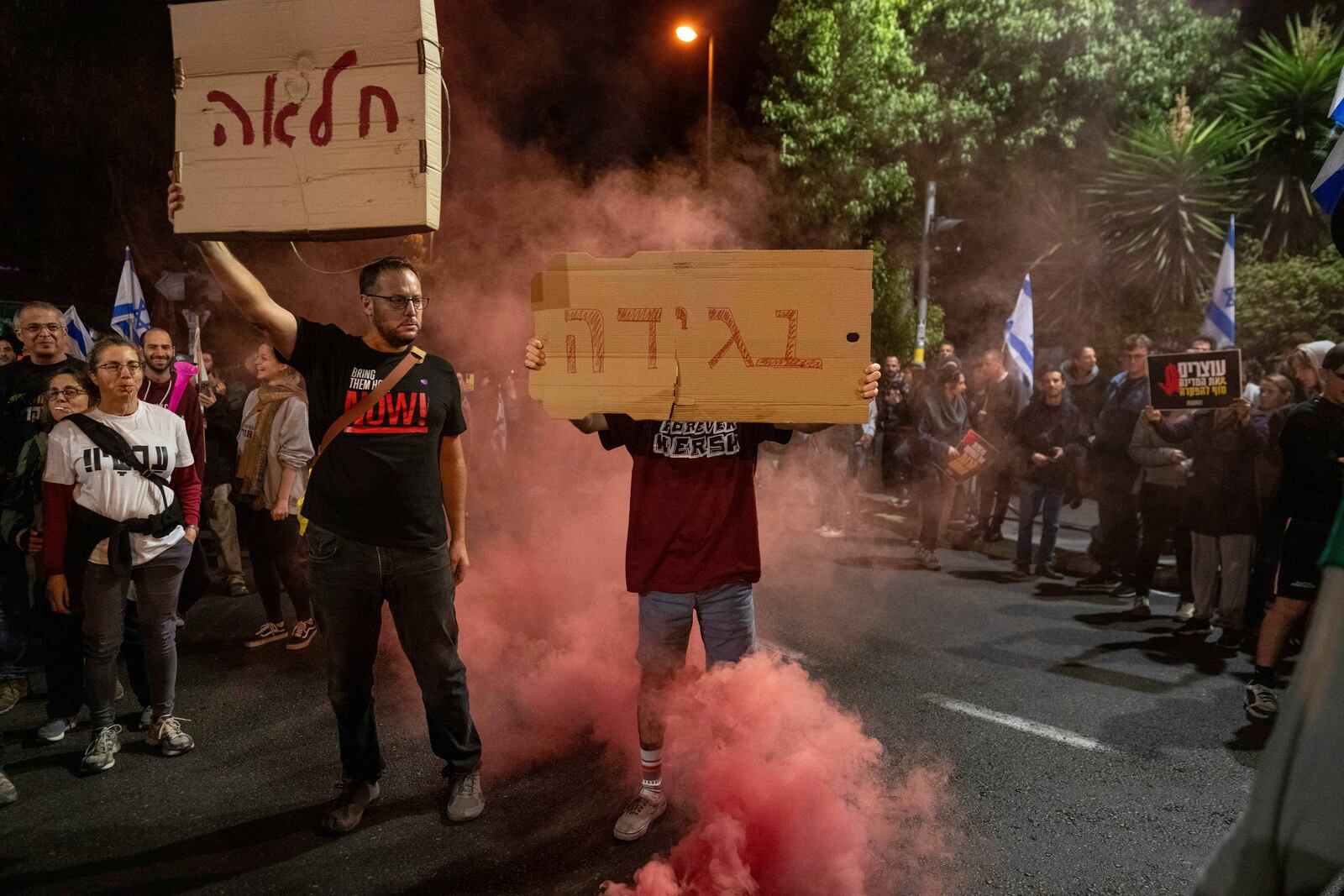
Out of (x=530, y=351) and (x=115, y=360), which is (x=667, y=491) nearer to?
(x=530, y=351)

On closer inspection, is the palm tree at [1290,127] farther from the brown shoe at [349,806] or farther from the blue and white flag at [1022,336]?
the brown shoe at [349,806]

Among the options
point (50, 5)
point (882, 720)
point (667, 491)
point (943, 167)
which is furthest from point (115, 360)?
point (943, 167)

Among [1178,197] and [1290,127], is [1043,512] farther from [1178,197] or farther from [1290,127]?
[1290,127]

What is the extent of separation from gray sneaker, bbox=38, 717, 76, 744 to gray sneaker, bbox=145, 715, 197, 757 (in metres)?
0.46

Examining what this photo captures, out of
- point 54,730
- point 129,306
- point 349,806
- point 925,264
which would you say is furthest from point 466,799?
point 925,264

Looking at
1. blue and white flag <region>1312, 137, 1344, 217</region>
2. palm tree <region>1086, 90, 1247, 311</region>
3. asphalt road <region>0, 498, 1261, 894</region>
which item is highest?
palm tree <region>1086, 90, 1247, 311</region>

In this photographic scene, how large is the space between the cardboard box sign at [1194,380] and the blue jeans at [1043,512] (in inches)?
65.9

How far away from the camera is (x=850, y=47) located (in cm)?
1538

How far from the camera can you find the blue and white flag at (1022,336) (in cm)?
938

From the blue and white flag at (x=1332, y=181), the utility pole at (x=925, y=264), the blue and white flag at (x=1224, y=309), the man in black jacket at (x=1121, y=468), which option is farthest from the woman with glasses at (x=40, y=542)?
the utility pole at (x=925, y=264)

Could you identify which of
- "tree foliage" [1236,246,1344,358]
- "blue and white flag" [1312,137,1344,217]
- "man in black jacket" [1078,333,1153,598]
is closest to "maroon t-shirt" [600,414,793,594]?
"blue and white flag" [1312,137,1344,217]

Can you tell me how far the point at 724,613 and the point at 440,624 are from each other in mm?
1092

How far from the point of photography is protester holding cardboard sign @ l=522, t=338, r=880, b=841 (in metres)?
2.90

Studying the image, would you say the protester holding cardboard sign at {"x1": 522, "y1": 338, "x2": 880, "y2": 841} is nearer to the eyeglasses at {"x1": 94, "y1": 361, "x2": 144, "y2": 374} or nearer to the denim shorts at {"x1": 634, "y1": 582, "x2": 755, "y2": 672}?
the denim shorts at {"x1": 634, "y1": 582, "x2": 755, "y2": 672}
